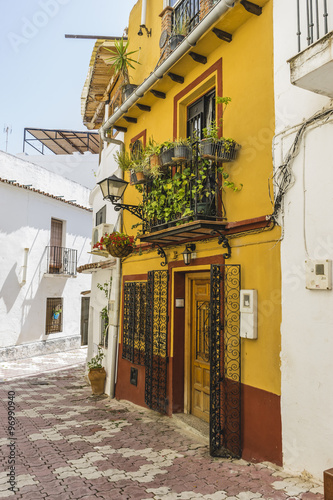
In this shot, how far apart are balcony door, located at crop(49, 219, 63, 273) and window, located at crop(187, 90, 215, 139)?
512 inches

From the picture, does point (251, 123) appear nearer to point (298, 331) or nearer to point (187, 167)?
point (187, 167)

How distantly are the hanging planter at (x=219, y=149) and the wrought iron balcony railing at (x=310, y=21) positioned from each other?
1.49 metres

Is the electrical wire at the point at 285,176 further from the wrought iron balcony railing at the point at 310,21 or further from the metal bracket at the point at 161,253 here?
the metal bracket at the point at 161,253

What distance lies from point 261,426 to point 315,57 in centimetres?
426

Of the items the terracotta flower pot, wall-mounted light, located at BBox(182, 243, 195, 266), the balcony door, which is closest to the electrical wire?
wall-mounted light, located at BBox(182, 243, 195, 266)

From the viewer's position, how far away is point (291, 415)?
180 inches

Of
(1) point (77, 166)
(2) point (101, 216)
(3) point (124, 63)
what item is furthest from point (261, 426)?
(1) point (77, 166)

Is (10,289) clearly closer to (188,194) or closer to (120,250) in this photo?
(120,250)

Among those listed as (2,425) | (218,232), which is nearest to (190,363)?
(218,232)

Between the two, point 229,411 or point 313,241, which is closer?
point 313,241

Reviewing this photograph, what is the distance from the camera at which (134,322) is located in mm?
8812

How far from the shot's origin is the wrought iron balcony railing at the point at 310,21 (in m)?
4.38

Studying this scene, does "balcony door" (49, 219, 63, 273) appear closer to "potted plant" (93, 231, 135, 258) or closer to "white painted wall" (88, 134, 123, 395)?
"white painted wall" (88, 134, 123, 395)

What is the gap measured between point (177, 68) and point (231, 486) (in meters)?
6.56
